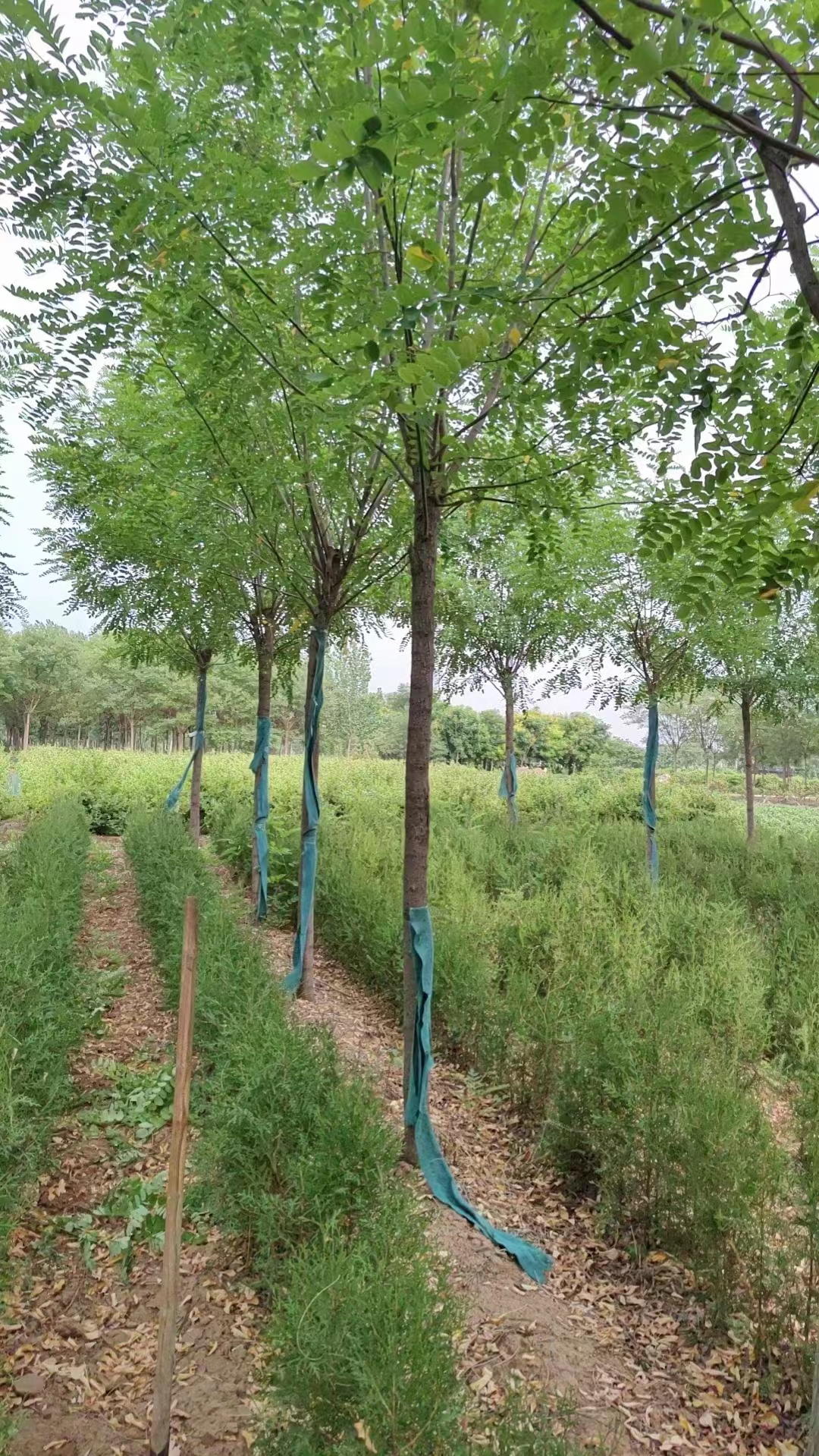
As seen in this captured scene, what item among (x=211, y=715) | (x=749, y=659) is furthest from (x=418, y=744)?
(x=211, y=715)

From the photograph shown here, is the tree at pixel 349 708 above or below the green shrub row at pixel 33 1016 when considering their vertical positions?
above

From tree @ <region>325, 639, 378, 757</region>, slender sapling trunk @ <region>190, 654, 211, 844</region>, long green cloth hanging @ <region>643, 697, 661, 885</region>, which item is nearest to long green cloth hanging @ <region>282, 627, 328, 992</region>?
long green cloth hanging @ <region>643, 697, 661, 885</region>

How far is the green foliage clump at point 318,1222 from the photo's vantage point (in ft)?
5.53

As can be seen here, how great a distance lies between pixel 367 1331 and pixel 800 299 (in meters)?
2.74

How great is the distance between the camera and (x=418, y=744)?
315 cm

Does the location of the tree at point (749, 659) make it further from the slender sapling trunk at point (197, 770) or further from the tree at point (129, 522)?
the slender sapling trunk at point (197, 770)

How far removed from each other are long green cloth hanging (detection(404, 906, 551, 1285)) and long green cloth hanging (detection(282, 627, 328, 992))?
75.3 inches

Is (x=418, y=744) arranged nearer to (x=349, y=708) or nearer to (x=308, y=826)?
(x=308, y=826)

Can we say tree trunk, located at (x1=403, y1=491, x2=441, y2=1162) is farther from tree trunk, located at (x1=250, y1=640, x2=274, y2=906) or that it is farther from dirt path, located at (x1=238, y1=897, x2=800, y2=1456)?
tree trunk, located at (x1=250, y1=640, x2=274, y2=906)

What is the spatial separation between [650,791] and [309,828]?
4166 millimetres

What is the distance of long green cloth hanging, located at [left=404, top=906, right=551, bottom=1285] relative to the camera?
9.11 ft

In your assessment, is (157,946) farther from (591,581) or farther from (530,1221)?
(591,581)

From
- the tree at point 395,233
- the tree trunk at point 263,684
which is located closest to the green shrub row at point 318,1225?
the tree at point 395,233

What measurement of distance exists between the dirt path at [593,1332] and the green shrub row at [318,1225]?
0.77 ft
